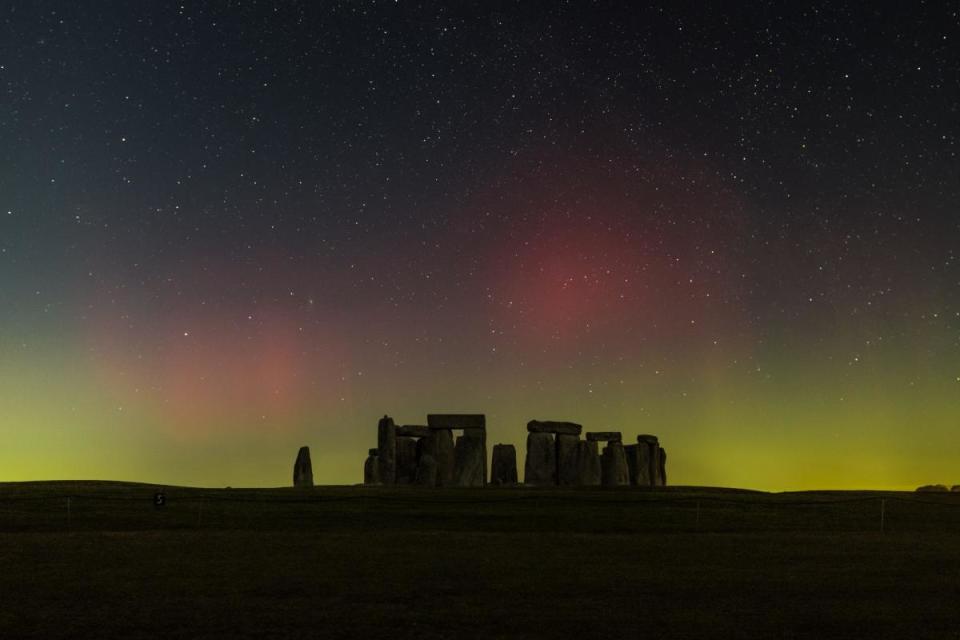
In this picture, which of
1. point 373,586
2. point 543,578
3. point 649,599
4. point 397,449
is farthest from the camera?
point 397,449

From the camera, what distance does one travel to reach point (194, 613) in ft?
40.2

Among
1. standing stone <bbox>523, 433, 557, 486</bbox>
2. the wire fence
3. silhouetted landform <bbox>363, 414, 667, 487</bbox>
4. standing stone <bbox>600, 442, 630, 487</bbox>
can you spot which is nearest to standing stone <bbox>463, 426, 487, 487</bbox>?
→ silhouetted landform <bbox>363, 414, 667, 487</bbox>

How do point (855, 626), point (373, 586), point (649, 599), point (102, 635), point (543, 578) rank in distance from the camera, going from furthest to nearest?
point (543, 578), point (373, 586), point (649, 599), point (855, 626), point (102, 635)

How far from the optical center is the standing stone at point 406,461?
4362cm

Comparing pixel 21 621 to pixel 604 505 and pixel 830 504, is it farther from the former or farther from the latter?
pixel 830 504

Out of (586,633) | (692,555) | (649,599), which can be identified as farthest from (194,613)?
(692,555)

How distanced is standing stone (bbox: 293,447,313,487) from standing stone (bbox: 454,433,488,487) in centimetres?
614

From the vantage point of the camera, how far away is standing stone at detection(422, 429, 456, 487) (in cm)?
4297

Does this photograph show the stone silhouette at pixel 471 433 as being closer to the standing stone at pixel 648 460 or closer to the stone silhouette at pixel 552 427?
the stone silhouette at pixel 552 427

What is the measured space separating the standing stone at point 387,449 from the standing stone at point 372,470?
0.56 m

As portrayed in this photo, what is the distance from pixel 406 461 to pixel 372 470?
201 centimetres

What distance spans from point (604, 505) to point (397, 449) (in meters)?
14.1

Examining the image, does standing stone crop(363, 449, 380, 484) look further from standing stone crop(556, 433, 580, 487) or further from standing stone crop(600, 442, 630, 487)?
standing stone crop(600, 442, 630, 487)

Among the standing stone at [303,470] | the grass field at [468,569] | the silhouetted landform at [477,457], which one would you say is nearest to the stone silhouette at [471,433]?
the silhouetted landform at [477,457]
